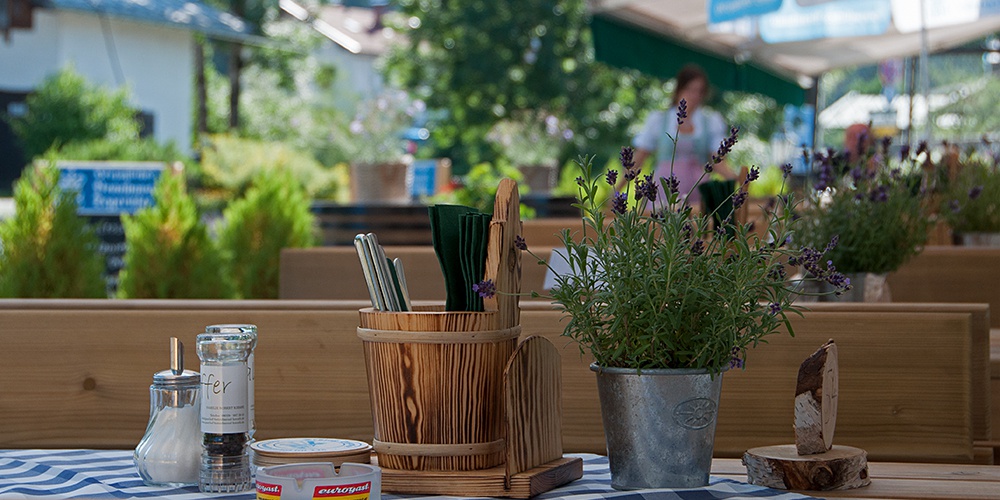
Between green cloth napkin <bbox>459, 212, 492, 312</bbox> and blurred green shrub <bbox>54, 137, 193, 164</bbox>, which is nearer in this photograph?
green cloth napkin <bbox>459, 212, 492, 312</bbox>

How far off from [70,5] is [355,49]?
34.7 feet

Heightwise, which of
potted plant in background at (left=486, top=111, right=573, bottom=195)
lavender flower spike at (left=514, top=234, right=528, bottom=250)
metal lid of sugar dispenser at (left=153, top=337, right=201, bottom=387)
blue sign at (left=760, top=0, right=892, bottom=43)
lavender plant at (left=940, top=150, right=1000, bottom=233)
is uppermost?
blue sign at (left=760, top=0, right=892, bottom=43)

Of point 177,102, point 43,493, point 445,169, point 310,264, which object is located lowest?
point 43,493

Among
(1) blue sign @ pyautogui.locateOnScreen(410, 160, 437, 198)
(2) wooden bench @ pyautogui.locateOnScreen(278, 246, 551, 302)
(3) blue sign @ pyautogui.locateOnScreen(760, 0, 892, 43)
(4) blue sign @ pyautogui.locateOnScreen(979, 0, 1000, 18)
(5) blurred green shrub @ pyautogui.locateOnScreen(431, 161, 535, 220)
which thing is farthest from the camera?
(1) blue sign @ pyautogui.locateOnScreen(410, 160, 437, 198)

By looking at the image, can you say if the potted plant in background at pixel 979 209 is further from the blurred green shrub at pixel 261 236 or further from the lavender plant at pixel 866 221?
the blurred green shrub at pixel 261 236

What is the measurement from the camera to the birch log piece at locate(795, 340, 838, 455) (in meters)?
1.29

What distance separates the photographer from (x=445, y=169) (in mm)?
9422

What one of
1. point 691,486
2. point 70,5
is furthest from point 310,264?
point 70,5

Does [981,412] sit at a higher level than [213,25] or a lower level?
lower

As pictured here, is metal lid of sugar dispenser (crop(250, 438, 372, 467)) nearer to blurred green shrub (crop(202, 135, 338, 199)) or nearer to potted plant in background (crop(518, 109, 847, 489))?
potted plant in background (crop(518, 109, 847, 489))

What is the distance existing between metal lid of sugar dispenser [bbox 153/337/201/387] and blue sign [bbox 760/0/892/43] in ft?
18.1

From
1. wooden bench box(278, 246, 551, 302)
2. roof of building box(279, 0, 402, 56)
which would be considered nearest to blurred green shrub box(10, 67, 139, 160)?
roof of building box(279, 0, 402, 56)

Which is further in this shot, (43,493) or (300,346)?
(300,346)

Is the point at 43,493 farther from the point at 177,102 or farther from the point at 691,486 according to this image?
the point at 177,102
